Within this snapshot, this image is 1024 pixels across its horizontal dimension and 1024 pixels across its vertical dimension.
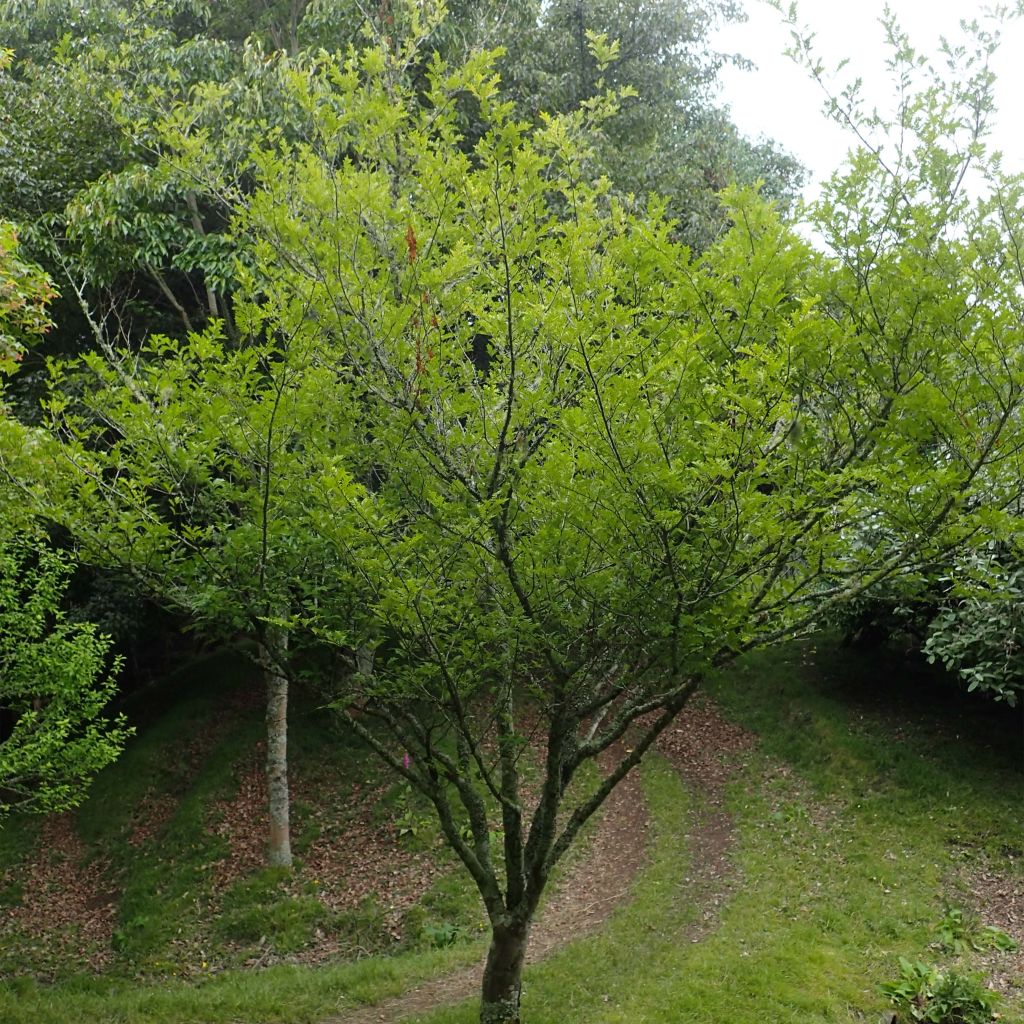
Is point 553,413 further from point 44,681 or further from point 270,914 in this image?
point 270,914

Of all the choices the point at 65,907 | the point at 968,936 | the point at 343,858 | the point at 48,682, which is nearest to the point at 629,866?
the point at 968,936

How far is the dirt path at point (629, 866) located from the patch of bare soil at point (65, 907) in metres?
5.39

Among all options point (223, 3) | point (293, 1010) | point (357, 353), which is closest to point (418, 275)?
point (357, 353)

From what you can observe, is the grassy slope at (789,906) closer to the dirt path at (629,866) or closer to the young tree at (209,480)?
the dirt path at (629,866)

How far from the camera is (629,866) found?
1204 centimetres

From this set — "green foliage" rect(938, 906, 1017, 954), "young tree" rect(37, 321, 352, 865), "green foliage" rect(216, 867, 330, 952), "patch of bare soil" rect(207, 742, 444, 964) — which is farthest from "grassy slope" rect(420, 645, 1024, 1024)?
"green foliage" rect(216, 867, 330, 952)

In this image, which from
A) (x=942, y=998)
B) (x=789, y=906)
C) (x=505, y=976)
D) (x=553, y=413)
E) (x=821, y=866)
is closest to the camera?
(x=553, y=413)

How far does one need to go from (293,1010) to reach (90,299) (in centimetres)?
1117

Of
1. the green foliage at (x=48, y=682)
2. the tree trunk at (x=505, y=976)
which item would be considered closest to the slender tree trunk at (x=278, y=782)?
the green foliage at (x=48, y=682)

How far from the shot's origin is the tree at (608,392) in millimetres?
4879

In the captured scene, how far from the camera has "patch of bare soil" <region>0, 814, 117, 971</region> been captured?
1195 cm

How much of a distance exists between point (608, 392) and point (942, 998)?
692 centimetres

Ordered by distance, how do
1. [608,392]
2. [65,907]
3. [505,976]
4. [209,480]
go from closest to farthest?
[608,392], [209,480], [505,976], [65,907]

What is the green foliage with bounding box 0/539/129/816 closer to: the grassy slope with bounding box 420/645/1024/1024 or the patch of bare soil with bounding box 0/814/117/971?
the patch of bare soil with bounding box 0/814/117/971
